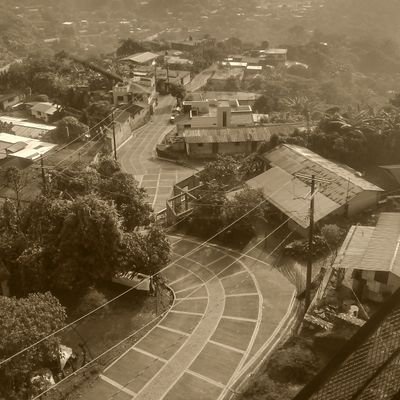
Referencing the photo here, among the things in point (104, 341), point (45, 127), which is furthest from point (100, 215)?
point (45, 127)

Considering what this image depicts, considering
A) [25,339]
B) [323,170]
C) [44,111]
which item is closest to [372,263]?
[323,170]

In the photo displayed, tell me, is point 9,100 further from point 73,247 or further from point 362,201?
point 362,201

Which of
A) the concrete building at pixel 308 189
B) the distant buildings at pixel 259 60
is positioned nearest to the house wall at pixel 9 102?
the distant buildings at pixel 259 60

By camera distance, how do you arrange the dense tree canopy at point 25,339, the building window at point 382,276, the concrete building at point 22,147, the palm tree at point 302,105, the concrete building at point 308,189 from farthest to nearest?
1. the palm tree at point 302,105
2. the concrete building at point 22,147
3. the concrete building at point 308,189
4. the building window at point 382,276
5. the dense tree canopy at point 25,339

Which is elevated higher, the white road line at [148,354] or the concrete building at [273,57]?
the white road line at [148,354]

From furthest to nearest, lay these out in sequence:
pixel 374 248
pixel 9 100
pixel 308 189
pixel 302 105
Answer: pixel 9 100
pixel 302 105
pixel 308 189
pixel 374 248

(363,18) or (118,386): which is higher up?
(118,386)

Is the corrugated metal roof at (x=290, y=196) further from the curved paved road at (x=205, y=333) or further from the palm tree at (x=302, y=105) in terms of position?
the palm tree at (x=302, y=105)
